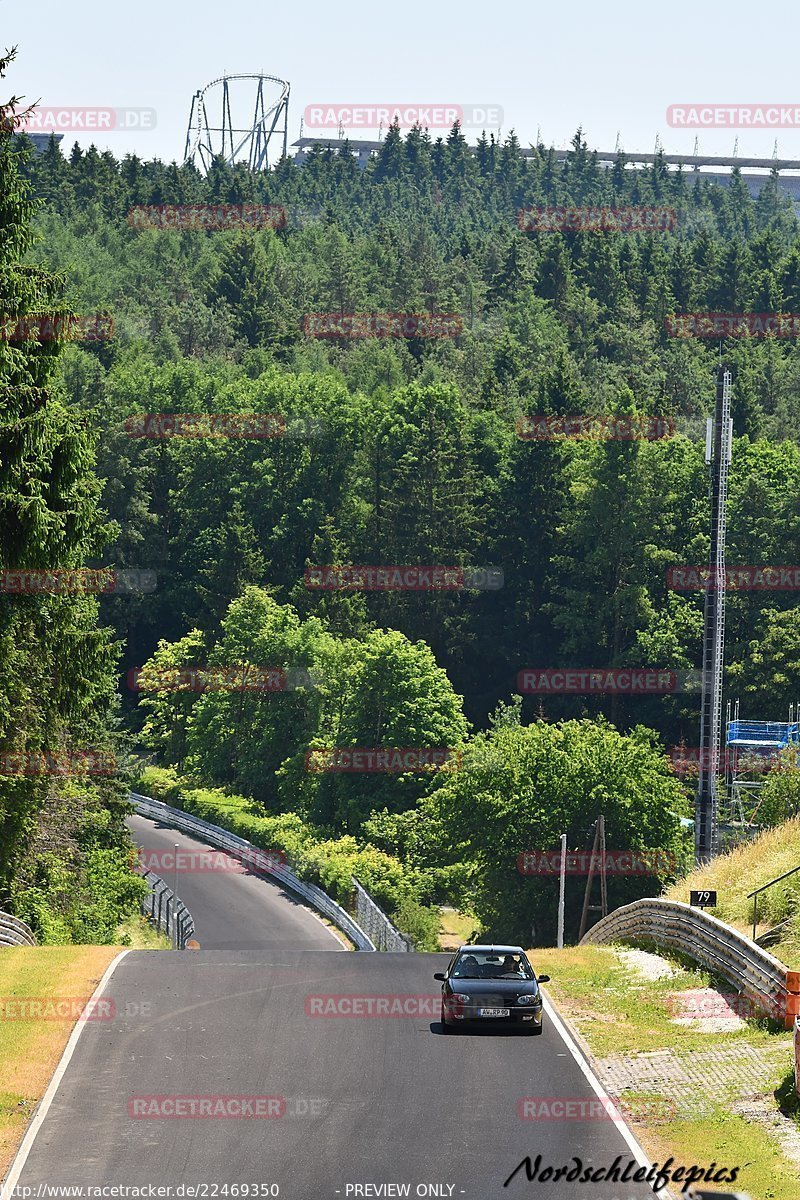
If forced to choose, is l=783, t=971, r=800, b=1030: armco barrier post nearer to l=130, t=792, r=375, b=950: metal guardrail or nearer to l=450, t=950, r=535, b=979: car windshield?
l=450, t=950, r=535, b=979: car windshield

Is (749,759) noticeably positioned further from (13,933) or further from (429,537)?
(429,537)

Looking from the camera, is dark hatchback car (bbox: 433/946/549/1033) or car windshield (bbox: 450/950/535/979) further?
car windshield (bbox: 450/950/535/979)

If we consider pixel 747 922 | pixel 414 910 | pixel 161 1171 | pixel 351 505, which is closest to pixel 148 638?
pixel 351 505

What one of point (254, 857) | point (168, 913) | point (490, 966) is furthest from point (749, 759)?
point (490, 966)

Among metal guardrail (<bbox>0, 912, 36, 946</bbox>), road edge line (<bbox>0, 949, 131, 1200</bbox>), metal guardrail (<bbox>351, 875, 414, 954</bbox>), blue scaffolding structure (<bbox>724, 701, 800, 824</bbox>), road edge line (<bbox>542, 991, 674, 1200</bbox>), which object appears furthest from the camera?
blue scaffolding structure (<bbox>724, 701, 800, 824</bbox>)

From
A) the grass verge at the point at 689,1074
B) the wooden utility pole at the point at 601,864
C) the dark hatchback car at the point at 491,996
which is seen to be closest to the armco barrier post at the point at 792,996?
the grass verge at the point at 689,1074

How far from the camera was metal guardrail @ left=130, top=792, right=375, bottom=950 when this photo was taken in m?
66.9

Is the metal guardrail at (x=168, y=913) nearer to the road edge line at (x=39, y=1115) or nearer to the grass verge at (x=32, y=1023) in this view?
the grass verge at (x=32, y=1023)

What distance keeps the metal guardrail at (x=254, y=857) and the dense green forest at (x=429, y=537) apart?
7.01ft

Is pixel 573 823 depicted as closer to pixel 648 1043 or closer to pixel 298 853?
pixel 298 853

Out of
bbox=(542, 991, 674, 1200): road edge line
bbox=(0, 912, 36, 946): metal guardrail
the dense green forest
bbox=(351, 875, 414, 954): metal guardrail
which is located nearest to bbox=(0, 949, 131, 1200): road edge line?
bbox=(0, 912, 36, 946): metal guardrail

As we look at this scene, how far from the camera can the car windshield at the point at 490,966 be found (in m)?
24.0

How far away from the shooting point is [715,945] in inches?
1083

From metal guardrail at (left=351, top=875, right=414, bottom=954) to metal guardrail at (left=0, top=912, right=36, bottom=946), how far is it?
25089mm
